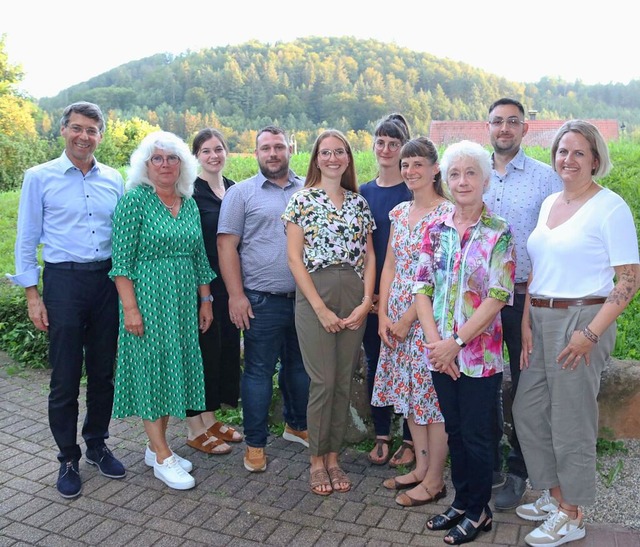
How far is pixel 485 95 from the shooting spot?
167 feet

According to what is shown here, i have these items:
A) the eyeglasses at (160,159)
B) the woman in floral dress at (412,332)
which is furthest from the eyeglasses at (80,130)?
the woman in floral dress at (412,332)

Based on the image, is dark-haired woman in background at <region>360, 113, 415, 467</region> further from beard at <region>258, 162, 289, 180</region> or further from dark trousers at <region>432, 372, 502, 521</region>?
dark trousers at <region>432, 372, 502, 521</region>

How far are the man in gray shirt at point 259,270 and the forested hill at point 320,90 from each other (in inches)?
1531

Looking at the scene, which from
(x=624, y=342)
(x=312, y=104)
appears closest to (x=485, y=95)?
(x=312, y=104)

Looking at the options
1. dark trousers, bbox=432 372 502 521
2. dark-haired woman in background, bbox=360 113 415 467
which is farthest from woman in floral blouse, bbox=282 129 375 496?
dark trousers, bbox=432 372 502 521

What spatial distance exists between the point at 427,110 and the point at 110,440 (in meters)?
45.9

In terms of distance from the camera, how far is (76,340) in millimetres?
3826

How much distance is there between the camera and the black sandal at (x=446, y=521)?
3309 mm

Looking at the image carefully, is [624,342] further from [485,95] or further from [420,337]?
[485,95]

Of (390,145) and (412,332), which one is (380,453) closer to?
(412,332)

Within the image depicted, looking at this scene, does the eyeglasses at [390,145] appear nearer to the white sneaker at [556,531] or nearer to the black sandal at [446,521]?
the black sandal at [446,521]

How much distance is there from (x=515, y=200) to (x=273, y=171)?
1558mm

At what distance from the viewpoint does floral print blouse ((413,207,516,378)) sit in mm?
3053

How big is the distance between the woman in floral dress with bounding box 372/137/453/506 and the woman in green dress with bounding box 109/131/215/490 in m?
1.27
